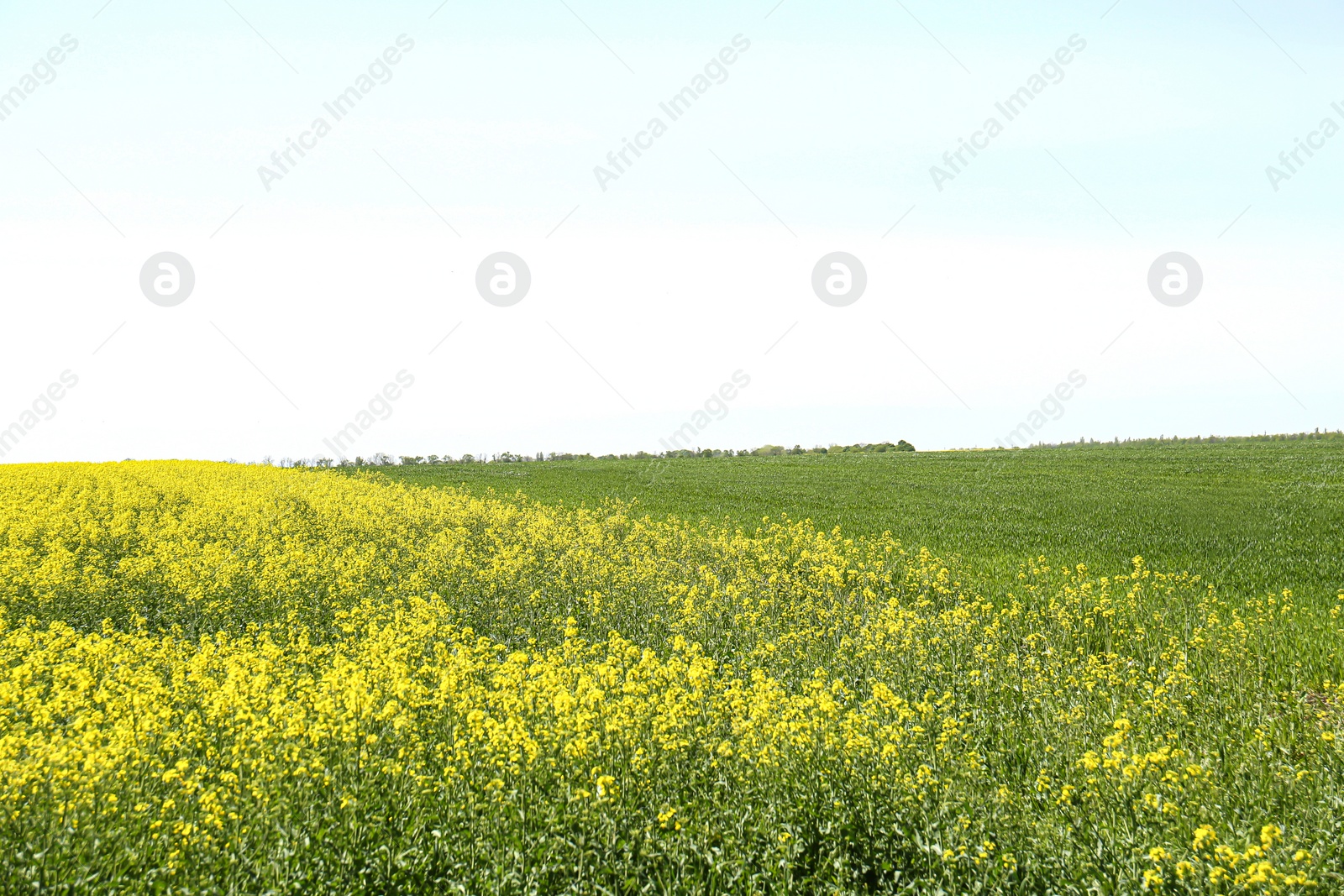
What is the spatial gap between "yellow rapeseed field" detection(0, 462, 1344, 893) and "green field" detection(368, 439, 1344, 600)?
3.91 m

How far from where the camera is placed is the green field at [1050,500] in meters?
16.6

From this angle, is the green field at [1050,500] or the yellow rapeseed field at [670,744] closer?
the yellow rapeseed field at [670,744]

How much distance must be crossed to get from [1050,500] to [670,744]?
24851 mm

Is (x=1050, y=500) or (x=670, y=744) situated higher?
(x=1050, y=500)

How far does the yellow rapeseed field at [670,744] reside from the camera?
4789 millimetres

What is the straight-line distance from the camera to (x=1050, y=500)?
27.1m

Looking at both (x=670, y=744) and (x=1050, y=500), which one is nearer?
(x=670, y=744)

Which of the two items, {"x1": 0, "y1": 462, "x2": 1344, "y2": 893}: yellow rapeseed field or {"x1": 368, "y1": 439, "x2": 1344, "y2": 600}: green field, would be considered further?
{"x1": 368, "y1": 439, "x2": 1344, "y2": 600}: green field

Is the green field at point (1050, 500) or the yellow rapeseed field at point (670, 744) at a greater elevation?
the green field at point (1050, 500)

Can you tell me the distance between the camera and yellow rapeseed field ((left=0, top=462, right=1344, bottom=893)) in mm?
4789

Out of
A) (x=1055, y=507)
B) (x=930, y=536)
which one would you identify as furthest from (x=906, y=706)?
(x=1055, y=507)

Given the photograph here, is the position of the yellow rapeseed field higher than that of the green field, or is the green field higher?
the green field

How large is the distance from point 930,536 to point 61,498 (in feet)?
77.7

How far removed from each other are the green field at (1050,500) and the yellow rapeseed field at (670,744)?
3.91m
